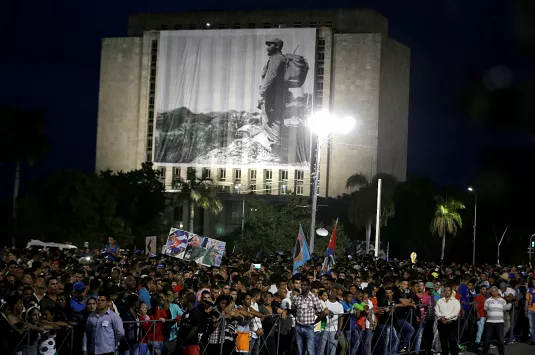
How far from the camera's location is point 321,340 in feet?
56.3

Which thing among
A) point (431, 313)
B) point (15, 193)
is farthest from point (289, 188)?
point (431, 313)

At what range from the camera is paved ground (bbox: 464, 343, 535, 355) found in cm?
2183

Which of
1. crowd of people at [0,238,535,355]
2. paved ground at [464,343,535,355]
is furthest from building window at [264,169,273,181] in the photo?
paved ground at [464,343,535,355]

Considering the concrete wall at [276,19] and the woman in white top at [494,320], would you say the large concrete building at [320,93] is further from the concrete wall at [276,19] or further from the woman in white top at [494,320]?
the woman in white top at [494,320]

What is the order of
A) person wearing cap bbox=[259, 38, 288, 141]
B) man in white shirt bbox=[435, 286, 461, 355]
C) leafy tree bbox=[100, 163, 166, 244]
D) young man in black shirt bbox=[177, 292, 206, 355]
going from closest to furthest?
young man in black shirt bbox=[177, 292, 206, 355] < man in white shirt bbox=[435, 286, 461, 355] < leafy tree bbox=[100, 163, 166, 244] < person wearing cap bbox=[259, 38, 288, 141]

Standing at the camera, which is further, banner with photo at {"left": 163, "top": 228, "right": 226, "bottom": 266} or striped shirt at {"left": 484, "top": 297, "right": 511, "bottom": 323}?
banner with photo at {"left": 163, "top": 228, "right": 226, "bottom": 266}

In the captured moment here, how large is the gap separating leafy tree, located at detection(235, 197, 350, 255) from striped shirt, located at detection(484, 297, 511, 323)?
50197 millimetres

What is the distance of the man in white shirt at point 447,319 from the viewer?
63.5 ft

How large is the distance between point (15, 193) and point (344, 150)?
179 feet

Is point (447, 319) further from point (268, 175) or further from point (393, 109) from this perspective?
point (393, 109)

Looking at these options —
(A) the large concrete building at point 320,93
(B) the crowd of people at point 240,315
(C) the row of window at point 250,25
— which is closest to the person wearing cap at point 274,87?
(A) the large concrete building at point 320,93

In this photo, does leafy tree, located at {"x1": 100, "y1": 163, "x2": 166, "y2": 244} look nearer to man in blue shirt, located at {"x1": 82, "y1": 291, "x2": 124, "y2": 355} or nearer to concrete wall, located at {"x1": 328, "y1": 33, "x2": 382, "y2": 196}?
concrete wall, located at {"x1": 328, "y1": 33, "x2": 382, "y2": 196}

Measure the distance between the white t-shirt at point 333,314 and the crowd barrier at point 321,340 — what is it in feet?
0.08

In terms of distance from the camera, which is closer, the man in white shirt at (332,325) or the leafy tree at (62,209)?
the man in white shirt at (332,325)
